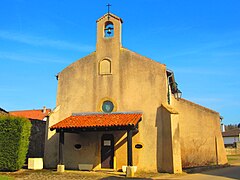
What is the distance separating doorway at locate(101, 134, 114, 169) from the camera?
54.2 ft

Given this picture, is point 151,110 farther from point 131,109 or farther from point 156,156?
point 156,156

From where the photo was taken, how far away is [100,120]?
16.0 m

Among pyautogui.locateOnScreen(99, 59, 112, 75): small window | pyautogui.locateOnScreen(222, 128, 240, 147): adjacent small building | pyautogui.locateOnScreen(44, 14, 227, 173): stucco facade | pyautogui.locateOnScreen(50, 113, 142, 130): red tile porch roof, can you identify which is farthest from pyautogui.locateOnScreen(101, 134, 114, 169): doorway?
pyautogui.locateOnScreen(222, 128, 240, 147): adjacent small building

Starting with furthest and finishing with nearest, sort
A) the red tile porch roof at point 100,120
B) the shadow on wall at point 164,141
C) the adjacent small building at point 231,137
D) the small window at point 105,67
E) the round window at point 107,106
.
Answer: the adjacent small building at point 231,137, the small window at point 105,67, the round window at point 107,106, the shadow on wall at point 164,141, the red tile porch roof at point 100,120

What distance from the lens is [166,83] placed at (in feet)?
55.4

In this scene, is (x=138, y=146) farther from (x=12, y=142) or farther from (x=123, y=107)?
(x=12, y=142)

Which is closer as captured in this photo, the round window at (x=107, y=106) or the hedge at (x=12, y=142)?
the hedge at (x=12, y=142)

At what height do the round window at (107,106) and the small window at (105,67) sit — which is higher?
the small window at (105,67)

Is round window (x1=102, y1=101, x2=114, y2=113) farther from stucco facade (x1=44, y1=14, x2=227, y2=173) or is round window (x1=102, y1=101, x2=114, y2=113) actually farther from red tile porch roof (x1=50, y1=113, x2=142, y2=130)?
red tile porch roof (x1=50, y1=113, x2=142, y2=130)

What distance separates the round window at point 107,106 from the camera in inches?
677

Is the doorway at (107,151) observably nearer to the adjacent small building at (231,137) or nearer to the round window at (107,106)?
the round window at (107,106)

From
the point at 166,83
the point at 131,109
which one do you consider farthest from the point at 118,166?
the point at 166,83

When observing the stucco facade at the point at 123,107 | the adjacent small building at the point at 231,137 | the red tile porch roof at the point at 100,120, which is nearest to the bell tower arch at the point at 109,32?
the stucco facade at the point at 123,107

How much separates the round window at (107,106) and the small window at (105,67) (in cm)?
202
